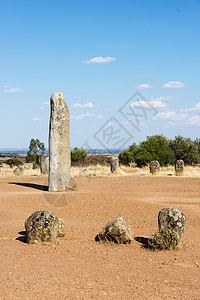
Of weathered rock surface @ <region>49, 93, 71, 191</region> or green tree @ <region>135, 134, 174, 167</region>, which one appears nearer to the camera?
weathered rock surface @ <region>49, 93, 71, 191</region>

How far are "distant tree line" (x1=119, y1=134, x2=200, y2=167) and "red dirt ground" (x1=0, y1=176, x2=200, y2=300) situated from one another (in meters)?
20.4

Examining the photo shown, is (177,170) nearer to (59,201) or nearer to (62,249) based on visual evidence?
(59,201)

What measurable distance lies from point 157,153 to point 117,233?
2562 centimetres

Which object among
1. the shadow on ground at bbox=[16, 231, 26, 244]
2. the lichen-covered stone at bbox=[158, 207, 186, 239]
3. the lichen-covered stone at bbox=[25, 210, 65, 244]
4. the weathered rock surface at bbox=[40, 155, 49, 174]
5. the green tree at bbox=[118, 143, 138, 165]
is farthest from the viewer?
the green tree at bbox=[118, 143, 138, 165]

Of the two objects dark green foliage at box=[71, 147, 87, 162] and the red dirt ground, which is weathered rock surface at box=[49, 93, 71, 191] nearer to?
the red dirt ground

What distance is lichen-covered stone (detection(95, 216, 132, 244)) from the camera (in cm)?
679

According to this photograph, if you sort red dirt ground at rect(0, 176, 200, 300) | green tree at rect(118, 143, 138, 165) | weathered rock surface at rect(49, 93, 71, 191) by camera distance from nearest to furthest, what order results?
red dirt ground at rect(0, 176, 200, 300)
weathered rock surface at rect(49, 93, 71, 191)
green tree at rect(118, 143, 138, 165)

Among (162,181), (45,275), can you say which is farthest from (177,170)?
(45,275)

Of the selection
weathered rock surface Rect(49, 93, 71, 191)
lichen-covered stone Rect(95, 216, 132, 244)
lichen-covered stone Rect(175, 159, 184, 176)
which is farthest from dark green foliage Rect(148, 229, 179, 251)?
lichen-covered stone Rect(175, 159, 184, 176)

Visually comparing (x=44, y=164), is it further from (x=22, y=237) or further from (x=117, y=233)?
(x=117, y=233)

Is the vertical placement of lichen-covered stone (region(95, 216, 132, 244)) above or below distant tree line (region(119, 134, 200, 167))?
below

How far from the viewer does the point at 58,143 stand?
13930 mm

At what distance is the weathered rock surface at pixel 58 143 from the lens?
45.6ft

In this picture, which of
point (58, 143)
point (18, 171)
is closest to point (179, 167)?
point (58, 143)
